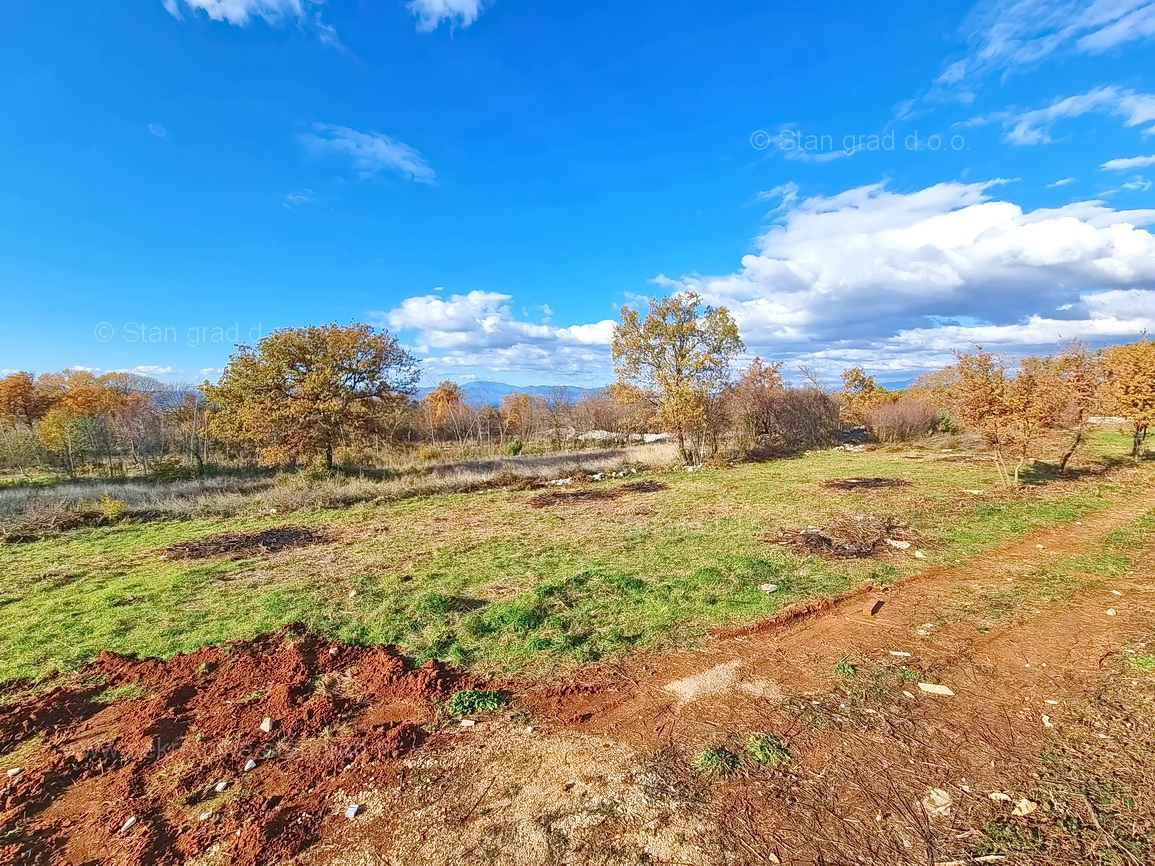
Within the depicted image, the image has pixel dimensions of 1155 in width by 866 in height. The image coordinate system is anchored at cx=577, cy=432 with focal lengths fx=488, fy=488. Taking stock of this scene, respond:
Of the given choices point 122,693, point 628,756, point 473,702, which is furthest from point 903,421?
point 122,693

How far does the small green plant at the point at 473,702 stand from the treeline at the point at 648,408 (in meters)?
13.7

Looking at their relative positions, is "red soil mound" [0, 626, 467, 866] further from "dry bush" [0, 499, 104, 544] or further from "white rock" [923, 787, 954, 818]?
"dry bush" [0, 499, 104, 544]

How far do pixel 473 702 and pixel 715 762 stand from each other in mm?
2031

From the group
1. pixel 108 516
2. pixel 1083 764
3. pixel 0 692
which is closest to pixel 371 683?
pixel 0 692

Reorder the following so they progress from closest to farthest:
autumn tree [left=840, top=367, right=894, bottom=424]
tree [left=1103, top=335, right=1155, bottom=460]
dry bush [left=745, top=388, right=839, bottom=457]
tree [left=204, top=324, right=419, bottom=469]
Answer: tree [left=1103, top=335, right=1155, bottom=460]
tree [left=204, top=324, right=419, bottom=469]
dry bush [left=745, top=388, right=839, bottom=457]
autumn tree [left=840, top=367, right=894, bottom=424]

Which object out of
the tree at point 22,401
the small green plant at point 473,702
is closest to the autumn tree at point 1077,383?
the small green plant at point 473,702

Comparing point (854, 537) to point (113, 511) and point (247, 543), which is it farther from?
point (113, 511)

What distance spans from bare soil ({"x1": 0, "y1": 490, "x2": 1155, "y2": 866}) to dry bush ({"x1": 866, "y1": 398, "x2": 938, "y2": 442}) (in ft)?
→ 69.9

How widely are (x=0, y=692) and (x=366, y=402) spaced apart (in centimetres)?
1572

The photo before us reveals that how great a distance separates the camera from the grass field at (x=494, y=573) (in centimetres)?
558

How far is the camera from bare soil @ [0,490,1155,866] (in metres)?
2.78

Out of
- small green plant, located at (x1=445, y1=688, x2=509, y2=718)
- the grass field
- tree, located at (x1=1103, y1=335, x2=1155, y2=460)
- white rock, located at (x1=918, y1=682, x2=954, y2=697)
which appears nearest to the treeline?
tree, located at (x1=1103, y1=335, x2=1155, y2=460)

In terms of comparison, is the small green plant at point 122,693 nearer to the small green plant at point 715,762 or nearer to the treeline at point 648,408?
the small green plant at point 715,762

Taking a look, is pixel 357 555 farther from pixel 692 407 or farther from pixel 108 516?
pixel 692 407
